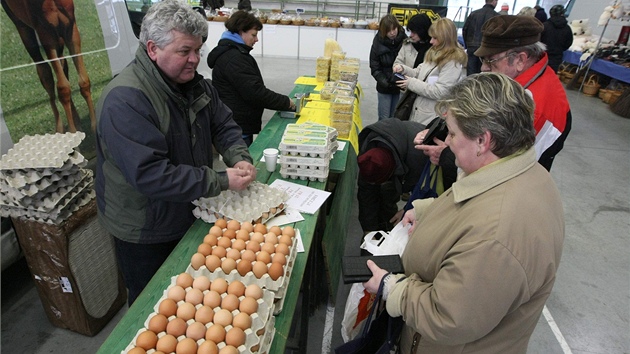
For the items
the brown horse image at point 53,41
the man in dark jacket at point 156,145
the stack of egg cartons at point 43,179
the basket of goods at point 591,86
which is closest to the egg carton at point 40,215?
the stack of egg cartons at point 43,179

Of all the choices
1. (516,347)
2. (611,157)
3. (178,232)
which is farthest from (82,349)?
(611,157)

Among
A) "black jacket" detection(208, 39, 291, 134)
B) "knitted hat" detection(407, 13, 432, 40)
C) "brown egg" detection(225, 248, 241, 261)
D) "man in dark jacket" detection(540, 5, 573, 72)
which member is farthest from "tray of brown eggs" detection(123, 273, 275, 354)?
"man in dark jacket" detection(540, 5, 573, 72)

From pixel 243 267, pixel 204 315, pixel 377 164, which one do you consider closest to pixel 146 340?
pixel 204 315

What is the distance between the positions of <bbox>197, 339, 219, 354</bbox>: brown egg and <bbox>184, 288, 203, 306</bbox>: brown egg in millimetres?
190

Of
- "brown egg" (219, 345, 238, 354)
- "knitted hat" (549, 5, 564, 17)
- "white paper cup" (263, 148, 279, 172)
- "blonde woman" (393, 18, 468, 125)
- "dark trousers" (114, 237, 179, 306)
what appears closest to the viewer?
"brown egg" (219, 345, 238, 354)

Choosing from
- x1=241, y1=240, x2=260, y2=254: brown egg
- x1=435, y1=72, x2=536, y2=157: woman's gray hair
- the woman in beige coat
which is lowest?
x1=241, y1=240, x2=260, y2=254: brown egg

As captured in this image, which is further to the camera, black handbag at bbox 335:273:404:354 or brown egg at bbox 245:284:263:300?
black handbag at bbox 335:273:404:354

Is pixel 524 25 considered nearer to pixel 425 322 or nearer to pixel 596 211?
pixel 425 322

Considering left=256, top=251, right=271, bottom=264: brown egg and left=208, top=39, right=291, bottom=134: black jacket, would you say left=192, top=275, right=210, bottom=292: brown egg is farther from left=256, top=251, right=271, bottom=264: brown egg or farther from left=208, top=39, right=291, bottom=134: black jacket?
left=208, top=39, right=291, bottom=134: black jacket

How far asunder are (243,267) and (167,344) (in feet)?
1.26

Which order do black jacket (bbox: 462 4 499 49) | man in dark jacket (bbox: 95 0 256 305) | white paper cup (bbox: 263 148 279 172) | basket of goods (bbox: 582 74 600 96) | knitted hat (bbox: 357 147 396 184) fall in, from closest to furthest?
man in dark jacket (bbox: 95 0 256 305), white paper cup (bbox: 263 148 279 172), knitted hat (bbox: 357 147 396 184), black jacket (bbox: 462 4 499 49), basket of goods (bbox: 582 74 600 96)

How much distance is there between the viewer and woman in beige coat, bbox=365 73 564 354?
1078 mm

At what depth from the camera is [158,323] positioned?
1147 millimetres

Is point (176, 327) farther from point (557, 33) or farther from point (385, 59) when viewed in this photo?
point (557, 33)
